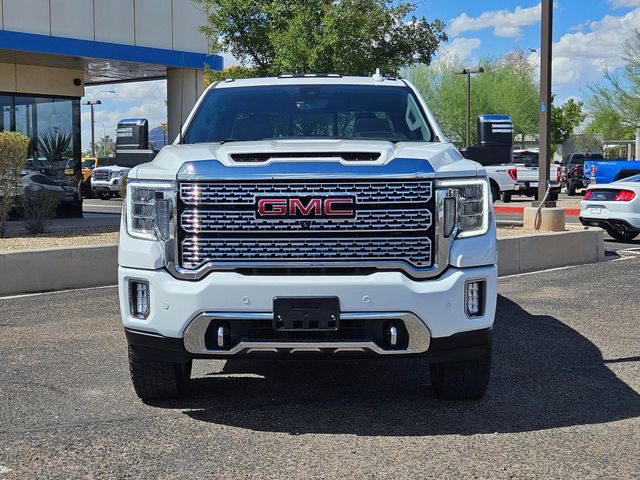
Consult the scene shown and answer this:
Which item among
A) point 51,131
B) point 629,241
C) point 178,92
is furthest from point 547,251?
point 51,131

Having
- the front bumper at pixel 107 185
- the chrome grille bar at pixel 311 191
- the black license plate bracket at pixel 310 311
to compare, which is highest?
the chrome grille bar at pixel 311 191

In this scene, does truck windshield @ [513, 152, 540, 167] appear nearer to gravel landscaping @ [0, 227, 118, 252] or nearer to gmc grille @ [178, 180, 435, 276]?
gravel landscaping @ [0, 227, 118, 252]

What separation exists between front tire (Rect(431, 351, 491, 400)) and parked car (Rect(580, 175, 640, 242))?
435 inches

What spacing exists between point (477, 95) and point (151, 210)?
5358cm

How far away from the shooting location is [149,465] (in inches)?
167

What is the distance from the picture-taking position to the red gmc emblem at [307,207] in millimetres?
4719

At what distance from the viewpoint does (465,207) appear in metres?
4.86

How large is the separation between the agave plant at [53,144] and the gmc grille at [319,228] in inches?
619

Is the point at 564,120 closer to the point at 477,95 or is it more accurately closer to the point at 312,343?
the point at 477,95

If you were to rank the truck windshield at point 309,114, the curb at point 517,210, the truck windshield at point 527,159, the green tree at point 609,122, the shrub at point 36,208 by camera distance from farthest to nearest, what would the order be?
1. the green tree at point 609,122
2. the truck windshield at point 527,159
3. the curb at point 517,210
4. the shrub at point 36,208
5. the truck windshield at point 309,114

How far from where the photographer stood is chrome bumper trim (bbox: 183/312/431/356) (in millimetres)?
4617

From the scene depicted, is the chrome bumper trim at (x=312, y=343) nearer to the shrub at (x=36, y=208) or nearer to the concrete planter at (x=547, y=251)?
the concrete planter at (x=547, y=251)

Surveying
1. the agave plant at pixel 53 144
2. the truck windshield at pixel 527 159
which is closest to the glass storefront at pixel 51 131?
the agave plant at pixel 53 144

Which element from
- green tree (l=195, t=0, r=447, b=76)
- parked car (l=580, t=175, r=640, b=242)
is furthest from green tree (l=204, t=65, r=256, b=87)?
parked car (l=580, t=175, r=640, b=242)
